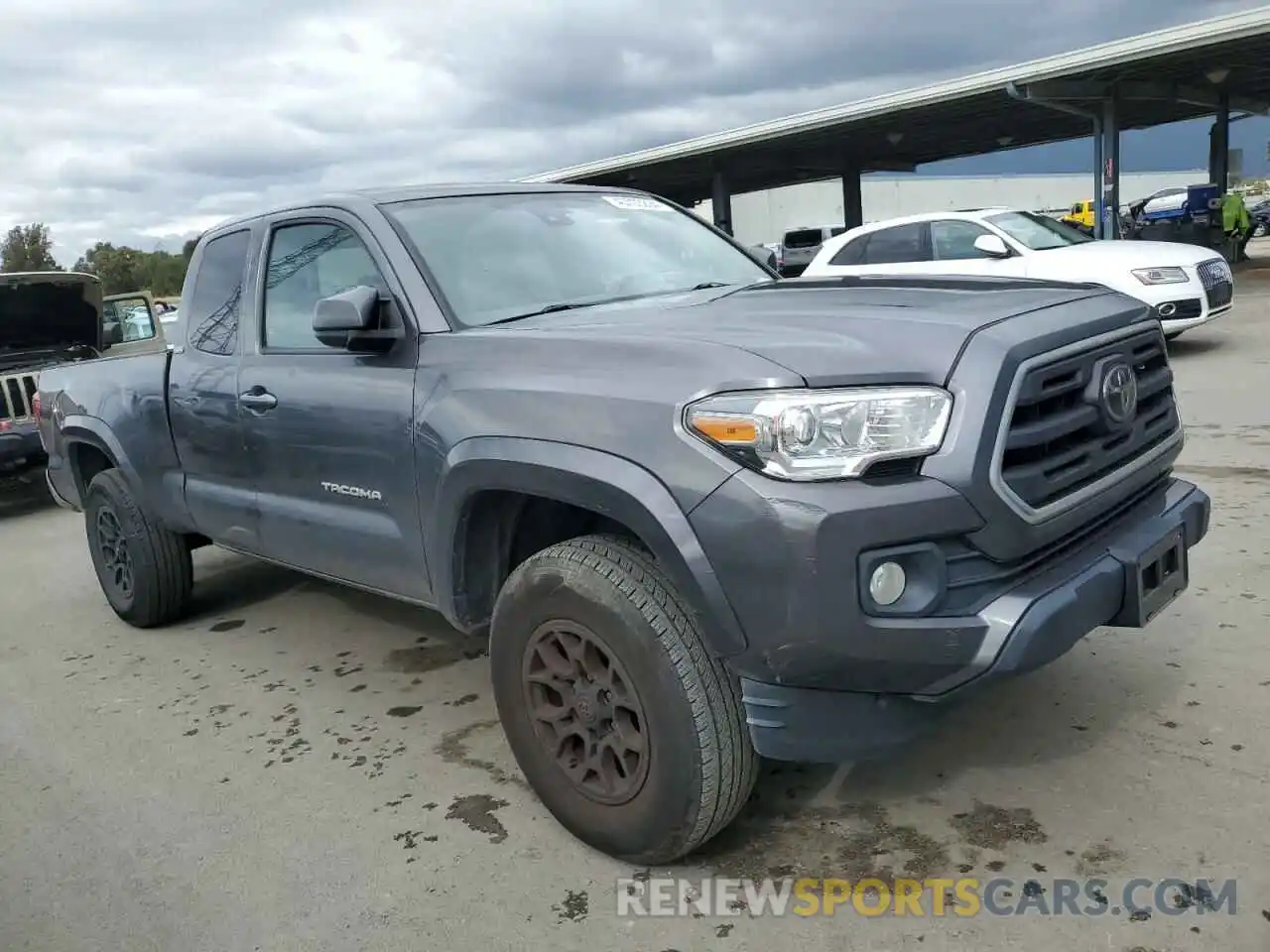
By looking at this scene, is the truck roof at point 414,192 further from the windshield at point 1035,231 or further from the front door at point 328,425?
the windshield at point 1035,231

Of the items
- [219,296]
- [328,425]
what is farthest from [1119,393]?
[219,296]

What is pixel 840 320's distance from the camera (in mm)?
2613

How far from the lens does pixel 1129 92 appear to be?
78.0 ft

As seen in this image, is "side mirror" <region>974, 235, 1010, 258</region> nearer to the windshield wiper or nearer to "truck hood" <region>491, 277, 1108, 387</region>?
"truck hood" <region>491, 277, 1108, 387</region>

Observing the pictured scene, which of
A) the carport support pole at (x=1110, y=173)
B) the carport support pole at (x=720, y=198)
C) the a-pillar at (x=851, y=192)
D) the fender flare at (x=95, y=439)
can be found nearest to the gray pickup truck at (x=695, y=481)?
the fender flare at (x=95, y=439)

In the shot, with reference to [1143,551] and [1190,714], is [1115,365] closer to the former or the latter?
[1143,551]

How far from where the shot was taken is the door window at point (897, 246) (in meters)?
10.7

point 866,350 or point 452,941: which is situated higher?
point 866,350

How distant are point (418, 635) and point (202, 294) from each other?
1749 millimetres

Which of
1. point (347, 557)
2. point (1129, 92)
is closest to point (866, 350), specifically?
point (347, 557)

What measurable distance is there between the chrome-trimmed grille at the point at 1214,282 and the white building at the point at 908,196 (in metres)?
36.5

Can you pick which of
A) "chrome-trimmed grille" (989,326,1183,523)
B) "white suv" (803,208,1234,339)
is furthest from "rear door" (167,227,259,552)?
Result: "white suv" (803,208,1234,339)

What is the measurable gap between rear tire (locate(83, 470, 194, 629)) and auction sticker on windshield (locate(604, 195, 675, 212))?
2580mm

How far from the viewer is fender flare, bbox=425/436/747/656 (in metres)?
2.34
